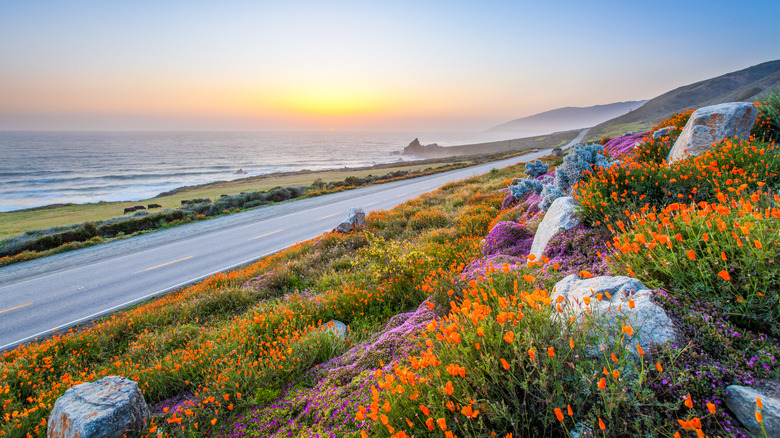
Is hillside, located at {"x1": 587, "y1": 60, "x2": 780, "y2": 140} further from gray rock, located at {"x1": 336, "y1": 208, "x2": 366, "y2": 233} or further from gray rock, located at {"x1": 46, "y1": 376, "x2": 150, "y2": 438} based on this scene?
gray rock, located at {"x1": 46, "y1": 376, "x2": 150, "y2": 438}

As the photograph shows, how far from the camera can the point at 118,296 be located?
11.0 metres

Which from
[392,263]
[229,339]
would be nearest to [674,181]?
[392,263]

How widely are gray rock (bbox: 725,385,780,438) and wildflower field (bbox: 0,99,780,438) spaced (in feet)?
0.19

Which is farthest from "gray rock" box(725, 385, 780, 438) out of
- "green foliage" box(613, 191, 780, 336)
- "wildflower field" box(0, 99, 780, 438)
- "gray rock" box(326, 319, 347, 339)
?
"gray rock" box(326, 319, 347, 339)

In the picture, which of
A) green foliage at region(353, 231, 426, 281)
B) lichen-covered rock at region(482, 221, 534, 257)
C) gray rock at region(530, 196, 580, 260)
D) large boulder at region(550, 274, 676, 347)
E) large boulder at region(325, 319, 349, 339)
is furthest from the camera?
green foliage at region(353, 231, 426, 281)

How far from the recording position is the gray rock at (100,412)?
359cm

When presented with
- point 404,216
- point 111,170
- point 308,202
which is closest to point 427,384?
point 404,216

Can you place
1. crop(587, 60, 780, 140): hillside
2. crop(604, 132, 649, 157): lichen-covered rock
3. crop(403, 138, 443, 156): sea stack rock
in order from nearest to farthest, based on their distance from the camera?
crop(604, 132, 649, 157): lichen-covered rock
crop(587, 60, 780, 140): hillside
crop(403, 138, 443, 156): sea stack rock

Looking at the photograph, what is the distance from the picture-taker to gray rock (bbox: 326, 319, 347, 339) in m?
5.45

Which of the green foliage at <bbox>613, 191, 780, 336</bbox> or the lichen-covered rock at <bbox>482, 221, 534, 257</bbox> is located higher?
the green foliage at <bbox>613, 191, 780, 336</bbox>

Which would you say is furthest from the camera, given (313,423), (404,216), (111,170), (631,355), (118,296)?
(111,170)

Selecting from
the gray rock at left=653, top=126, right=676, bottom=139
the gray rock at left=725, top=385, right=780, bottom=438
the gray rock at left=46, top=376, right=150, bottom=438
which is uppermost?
the gray rock at left=653, top=126, right=676, bottom=139

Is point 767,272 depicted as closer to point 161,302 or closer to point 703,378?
point 703,378

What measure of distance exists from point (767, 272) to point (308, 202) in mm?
24758
